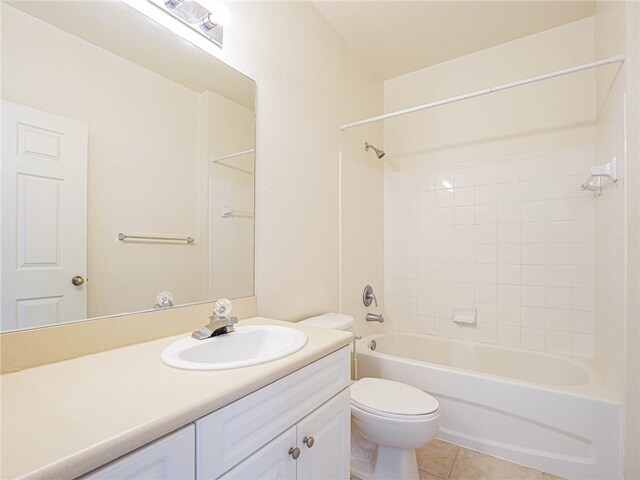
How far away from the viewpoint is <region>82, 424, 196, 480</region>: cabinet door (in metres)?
0.51

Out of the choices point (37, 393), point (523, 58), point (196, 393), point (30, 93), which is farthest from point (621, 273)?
point (30, 93)

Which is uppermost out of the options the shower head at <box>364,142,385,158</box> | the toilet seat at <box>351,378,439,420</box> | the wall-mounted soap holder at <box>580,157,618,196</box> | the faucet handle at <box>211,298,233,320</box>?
the shower head at <box>364,142,385,158</box>

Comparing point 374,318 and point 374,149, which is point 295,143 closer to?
point 374,149

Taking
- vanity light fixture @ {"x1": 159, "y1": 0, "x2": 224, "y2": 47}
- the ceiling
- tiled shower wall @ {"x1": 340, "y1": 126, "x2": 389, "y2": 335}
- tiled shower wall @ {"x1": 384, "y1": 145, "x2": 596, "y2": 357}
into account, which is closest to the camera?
vanity light fixture @ {"x1": 159, "y1": 0, "x2": 224, "y2": 47}

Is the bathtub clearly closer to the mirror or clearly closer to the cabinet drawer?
the cabinet drawer

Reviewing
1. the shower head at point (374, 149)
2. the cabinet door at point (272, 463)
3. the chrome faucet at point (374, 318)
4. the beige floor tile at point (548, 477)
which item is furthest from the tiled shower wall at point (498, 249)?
the cabinet door at point (272, 463)

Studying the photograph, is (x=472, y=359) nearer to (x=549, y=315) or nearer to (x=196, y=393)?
(x=549, y=315)

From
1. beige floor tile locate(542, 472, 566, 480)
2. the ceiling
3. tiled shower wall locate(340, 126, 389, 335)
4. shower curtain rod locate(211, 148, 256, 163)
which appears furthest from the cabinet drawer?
the ceiling

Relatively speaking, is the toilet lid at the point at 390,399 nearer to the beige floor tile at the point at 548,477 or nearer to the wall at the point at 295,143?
the wall at the point at 295,143

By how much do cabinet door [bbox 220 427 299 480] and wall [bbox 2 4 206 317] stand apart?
0.61 m

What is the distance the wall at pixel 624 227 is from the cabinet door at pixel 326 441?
1254 mm

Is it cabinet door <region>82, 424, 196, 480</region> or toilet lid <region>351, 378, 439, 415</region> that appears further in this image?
toilet lid <region>351, 378, 439, 415</region>

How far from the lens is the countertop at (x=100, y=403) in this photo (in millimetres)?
471

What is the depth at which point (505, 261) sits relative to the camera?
2.28 metres
